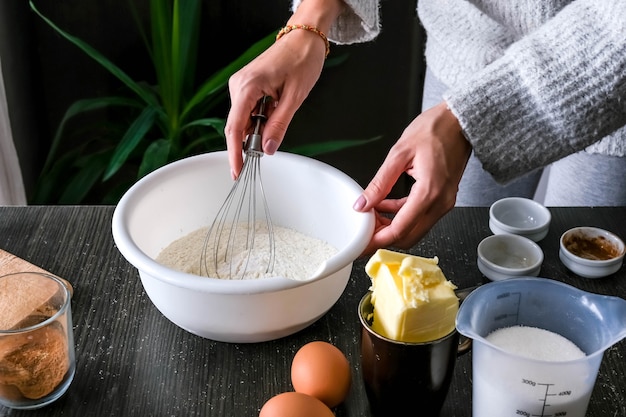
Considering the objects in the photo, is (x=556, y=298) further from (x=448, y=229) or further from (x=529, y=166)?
(x=448, y=229)

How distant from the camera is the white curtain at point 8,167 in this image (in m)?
1.85

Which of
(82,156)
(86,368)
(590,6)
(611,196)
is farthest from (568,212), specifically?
(82,156)

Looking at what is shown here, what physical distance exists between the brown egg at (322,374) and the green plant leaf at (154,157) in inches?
44.4

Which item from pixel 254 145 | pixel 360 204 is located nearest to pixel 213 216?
pixel 254 145

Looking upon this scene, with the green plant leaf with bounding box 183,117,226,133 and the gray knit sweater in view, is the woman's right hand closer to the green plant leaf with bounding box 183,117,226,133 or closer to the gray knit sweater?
the gray knit sweater

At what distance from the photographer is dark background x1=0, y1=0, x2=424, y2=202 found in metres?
1.99

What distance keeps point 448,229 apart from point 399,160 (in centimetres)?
25

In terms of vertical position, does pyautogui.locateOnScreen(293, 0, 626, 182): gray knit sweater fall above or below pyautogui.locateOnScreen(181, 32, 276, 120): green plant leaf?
above

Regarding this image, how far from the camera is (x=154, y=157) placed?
1.91 metres

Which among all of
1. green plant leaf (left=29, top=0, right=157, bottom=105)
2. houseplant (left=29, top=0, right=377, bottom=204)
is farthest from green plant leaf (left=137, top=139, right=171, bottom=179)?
green plant leaf (left=29, top=0, right=157, bottom=105)

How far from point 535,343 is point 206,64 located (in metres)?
1.51

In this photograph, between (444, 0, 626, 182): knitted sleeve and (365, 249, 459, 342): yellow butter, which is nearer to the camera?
(365, 249, 459, 342): yellow butter

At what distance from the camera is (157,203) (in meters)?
1.09

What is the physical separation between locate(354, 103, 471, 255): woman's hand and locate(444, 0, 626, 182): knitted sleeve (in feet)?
0.08
